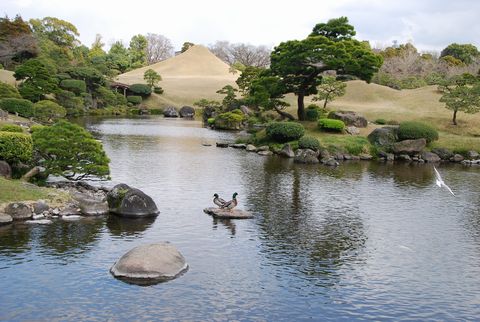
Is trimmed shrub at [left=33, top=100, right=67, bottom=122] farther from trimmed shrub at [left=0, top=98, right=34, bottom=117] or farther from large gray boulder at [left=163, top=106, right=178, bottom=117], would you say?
large gray boulder at [left=163, top=106, right=178, bottom=117]

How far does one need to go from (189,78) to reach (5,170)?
114 meters

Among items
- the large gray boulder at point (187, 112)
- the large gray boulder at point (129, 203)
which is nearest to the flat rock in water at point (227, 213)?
the large gray boulder at point (129, 203)

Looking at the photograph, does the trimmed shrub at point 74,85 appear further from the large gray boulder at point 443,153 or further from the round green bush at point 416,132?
the large gray boulder at point 443,153

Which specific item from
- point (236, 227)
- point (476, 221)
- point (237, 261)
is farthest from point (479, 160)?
point (237, 261)

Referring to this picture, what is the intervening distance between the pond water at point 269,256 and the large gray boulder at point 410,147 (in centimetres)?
1363

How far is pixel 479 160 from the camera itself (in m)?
47.8

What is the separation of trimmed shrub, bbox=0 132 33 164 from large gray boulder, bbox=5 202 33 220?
520 centimetres

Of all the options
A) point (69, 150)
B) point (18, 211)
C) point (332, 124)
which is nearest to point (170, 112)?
point (332, 124)

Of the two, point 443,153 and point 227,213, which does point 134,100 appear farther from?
point 227,213

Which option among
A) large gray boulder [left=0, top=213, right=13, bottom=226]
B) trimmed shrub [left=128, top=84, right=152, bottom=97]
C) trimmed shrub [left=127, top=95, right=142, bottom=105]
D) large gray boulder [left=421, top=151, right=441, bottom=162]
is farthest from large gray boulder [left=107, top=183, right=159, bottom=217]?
trimmed shrub [left=128, top=84, right=152, bottom=97]

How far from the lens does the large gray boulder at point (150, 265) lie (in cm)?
1652

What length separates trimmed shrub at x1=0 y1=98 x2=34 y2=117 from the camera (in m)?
58.8

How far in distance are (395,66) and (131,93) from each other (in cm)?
5909

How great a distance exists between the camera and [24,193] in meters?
22.9
